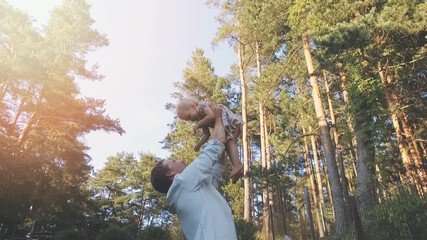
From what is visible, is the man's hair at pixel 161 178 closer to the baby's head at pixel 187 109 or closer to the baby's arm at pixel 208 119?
the baby's arm at pixel 208 119

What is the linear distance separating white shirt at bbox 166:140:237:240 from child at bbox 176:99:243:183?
1.13 ft

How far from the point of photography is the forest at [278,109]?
911cm

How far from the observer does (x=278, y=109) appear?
2359 centimetres

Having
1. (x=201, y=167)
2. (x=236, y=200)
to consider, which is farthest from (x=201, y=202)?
(x=236, y=200)

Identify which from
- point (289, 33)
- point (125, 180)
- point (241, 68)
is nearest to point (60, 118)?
point (241, 68)

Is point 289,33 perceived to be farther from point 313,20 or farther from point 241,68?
point 241,68

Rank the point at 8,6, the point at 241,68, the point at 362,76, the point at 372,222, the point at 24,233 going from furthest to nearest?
1. the point at 24,233
2. the point at 241,68
3. the point at 8,6
4. the point at 362,76
5. the point at 372,222

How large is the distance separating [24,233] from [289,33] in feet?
62.1

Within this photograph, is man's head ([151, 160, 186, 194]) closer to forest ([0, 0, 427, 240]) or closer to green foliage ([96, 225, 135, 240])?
forest ([0, 0, 427, 240])

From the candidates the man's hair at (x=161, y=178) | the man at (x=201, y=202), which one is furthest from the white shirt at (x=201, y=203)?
the man's hair at (x=161, y=178)

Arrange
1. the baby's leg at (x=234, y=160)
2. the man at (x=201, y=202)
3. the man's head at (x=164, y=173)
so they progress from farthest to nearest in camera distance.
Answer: the baby's leg at (x=234, y=160) → the man's head at (x=164, y=173) → the man at (x=201, y=202)

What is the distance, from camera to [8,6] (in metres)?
17.4

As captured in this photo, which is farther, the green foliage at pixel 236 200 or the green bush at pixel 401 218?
the green foliage at pixel 236 200

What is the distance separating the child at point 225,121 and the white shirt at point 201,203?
34 cm
